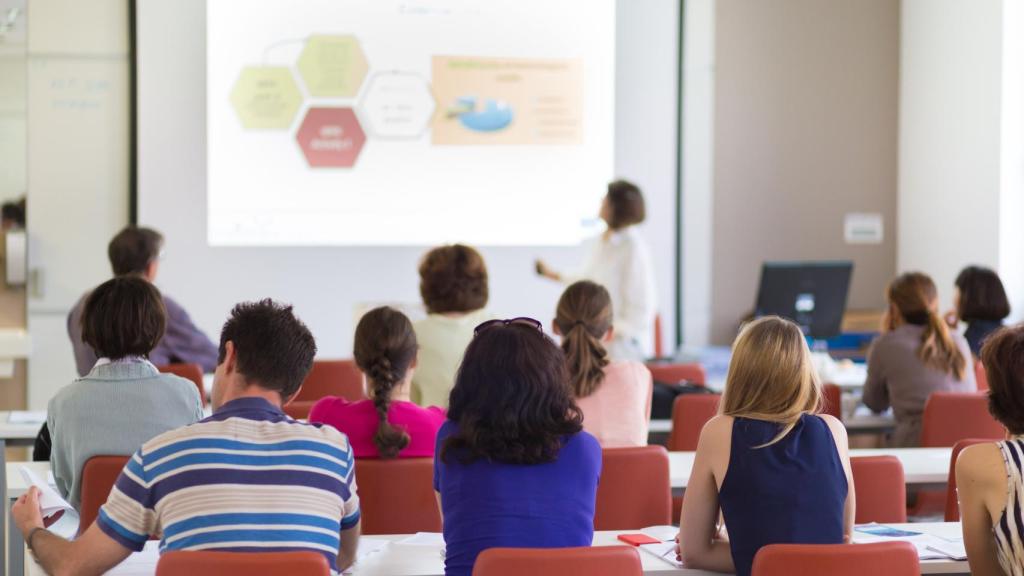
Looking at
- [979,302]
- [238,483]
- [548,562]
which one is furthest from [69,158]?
[548,562]

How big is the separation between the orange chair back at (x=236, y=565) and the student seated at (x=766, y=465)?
0.90 m

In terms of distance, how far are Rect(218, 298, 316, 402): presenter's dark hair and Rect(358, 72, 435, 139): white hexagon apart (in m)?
4.51

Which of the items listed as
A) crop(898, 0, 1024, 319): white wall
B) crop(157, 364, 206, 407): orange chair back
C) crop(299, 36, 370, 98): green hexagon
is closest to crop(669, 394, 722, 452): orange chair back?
crop(157, 364, 206, 407): orange chair back

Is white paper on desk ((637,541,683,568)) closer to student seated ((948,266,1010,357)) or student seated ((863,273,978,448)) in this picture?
student seated ((863,273,978,448))

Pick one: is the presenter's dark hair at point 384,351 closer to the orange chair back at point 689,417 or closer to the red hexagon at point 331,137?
the orange chair back at point 689,417

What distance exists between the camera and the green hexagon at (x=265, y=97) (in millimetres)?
6500

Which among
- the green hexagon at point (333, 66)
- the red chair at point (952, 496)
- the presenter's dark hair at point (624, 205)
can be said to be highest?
the green hexagon at point (333, 66)

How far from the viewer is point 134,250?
494 centimetres

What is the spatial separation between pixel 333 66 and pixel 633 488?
4.06m

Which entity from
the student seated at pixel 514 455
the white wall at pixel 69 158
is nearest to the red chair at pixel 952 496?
the student seated at pixel 514 455

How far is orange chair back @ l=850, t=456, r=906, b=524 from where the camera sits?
120 inches

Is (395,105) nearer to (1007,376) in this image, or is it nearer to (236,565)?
(1007,376)

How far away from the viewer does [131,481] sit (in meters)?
2.11

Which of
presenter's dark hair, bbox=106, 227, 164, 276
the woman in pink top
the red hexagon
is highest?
the red hexagon
